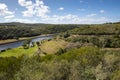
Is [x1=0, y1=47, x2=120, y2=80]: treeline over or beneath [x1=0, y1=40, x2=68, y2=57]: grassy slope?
over

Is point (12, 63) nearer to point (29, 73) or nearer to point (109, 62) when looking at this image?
point (29, 73)

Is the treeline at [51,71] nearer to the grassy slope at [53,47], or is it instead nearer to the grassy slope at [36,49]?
the grassy slope at [53,47]

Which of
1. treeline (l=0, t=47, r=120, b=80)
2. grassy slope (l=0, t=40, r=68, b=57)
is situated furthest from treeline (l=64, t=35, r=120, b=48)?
treeline (l=0, t=47, r=120, b=80)

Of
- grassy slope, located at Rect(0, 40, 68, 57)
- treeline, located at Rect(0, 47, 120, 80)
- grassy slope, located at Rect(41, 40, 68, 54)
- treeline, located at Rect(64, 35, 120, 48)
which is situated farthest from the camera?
treeline, located at Rect(64, 35, 120, 48)

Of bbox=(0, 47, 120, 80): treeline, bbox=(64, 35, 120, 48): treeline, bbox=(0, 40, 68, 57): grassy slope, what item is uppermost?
bbox=(0, 47, 120, 80): treeline

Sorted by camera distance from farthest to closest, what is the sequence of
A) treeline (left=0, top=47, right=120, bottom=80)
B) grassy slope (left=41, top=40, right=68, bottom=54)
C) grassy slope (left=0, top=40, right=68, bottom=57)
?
grassy slope (left=0, top=40, right=68, bottom=57) < grassy slope (left=41, top=40, right=68, bottom=54) < treeline (left=0, top=47, right=120, bottom=80)

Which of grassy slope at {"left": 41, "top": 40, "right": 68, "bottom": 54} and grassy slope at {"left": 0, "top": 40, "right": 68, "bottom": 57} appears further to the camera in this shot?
grassy slope at {"left": 0, "top": 40, "right": 68, "bottom": 57}

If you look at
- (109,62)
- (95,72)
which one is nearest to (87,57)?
(109,62)

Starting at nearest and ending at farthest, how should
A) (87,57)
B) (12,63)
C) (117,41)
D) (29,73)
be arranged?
(29,73), (12,63), (87,57), (117,41)

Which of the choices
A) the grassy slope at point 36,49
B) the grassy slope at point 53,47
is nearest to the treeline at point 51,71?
the grassy slope at point 53,47

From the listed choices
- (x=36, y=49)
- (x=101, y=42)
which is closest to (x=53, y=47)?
(x=36, y=49)

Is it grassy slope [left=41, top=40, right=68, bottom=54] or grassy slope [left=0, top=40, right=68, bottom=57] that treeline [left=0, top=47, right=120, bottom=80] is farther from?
grassy slope [left=0, top=40, right=68, bottom=57]
